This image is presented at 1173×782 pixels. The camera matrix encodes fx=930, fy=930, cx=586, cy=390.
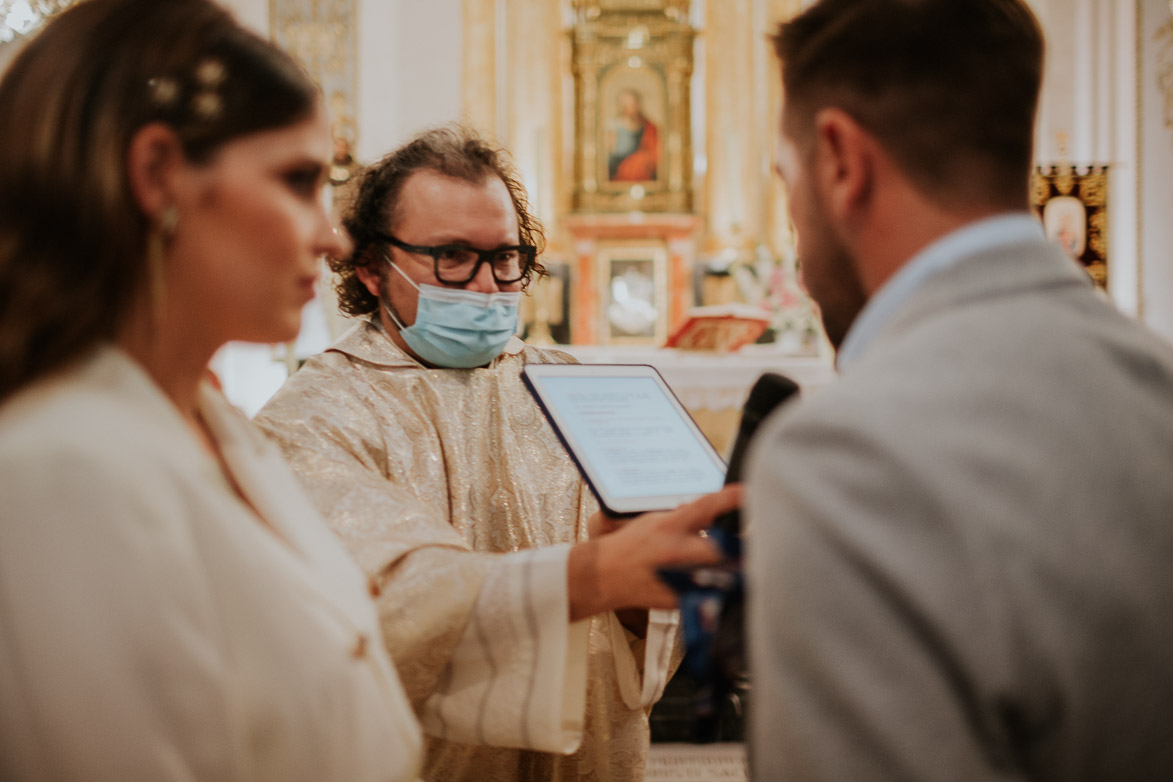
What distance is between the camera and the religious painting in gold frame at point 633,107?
905 centimetres

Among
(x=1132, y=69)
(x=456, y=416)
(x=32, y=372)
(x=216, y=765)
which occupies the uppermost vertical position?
(x=1132, y=69)

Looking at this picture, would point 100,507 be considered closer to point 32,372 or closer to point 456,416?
point 32,372

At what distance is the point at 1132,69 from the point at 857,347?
30.1ft

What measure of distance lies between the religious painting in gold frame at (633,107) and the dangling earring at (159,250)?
807 centimetres

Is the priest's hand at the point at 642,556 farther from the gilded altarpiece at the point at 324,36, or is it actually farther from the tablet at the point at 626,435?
the gilded altarpiece at the point at 324,36

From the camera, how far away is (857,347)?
3.76 feet

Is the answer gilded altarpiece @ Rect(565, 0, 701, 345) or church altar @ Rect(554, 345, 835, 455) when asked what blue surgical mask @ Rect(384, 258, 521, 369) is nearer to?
church altar @ Rect(554, 345, 835, 455)

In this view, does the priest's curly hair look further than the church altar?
No

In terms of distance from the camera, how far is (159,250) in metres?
1.11

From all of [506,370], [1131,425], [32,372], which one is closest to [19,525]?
[32,372]

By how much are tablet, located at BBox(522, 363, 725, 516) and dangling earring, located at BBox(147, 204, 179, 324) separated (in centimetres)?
75

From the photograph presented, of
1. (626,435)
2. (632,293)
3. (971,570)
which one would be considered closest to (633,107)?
(632,293)

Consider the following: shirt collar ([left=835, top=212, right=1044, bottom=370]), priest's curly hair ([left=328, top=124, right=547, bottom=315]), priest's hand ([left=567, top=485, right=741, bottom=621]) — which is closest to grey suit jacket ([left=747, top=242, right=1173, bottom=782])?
shirt collar ([left=835, top=212, right=1044, bottom=370])

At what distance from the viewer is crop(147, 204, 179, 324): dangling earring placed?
3.63 ft
